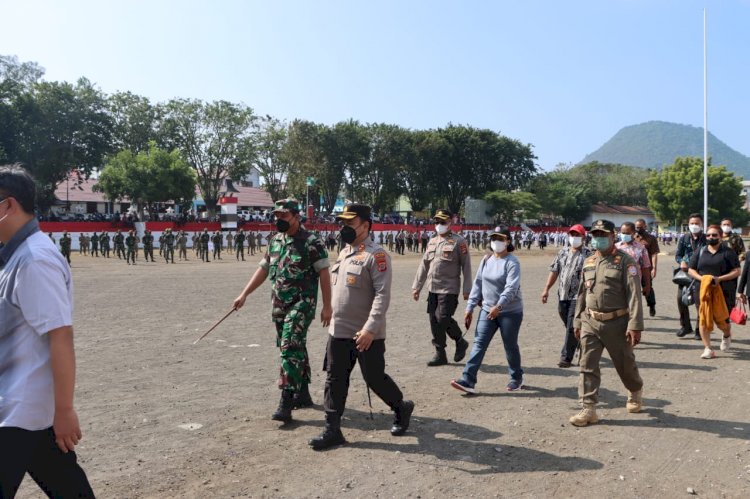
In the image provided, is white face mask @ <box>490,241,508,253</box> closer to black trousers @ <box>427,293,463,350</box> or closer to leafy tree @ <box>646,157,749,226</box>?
black trousers @ <box>427,293,463,350</box>

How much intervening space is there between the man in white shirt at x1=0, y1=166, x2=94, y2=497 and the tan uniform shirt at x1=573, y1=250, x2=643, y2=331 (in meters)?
4.35

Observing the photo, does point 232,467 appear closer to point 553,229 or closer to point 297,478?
point 297,478

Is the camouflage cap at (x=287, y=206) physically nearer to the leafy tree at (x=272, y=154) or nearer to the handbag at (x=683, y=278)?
the handbag at (x=683, y=278)

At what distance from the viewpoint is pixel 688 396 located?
6188 millimetres

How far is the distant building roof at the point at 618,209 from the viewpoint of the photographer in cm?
7956

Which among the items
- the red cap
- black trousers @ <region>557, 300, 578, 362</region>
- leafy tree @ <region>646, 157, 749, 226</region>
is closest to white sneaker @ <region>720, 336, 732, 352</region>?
black trousers @ <region>557, 300, 578, 362</region>

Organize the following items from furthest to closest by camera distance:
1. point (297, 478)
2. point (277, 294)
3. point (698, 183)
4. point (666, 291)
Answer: point (698, 183) → point (666, 291) → point (277, 294) → point (297, 478)

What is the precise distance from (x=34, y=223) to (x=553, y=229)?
205 feet

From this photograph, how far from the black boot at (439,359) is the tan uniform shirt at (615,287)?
2.30 m

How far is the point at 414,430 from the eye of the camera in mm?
5129

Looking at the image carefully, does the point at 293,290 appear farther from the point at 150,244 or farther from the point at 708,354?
the point at 150,244

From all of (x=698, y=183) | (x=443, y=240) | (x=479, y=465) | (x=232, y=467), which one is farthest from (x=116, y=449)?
(x=698, y=183)

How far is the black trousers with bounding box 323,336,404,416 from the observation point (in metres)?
4.71

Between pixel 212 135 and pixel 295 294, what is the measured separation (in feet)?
166
